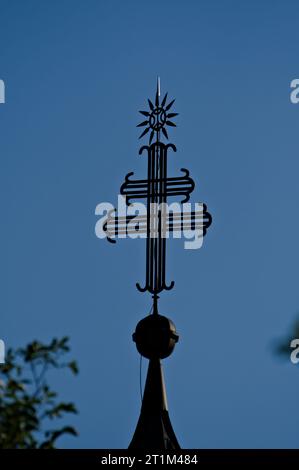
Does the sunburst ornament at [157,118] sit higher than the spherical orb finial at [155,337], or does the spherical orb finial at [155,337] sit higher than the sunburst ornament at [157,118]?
the sunburst ornament at [157,118]

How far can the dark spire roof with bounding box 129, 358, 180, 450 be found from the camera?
7.39m

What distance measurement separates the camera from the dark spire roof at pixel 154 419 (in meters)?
7.39

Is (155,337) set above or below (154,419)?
above

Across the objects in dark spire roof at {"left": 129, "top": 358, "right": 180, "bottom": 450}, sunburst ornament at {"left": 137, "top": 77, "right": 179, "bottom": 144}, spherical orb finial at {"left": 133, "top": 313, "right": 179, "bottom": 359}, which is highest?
sunburst ornament at {"left": 137, "top": 77, "right": 179, "bottom": 144}

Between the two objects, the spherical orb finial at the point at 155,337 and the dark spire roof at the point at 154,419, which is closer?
the dark spire roof at the point at 154,419

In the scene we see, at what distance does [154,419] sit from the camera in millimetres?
7598

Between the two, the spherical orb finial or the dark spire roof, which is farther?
the spherical orb finial

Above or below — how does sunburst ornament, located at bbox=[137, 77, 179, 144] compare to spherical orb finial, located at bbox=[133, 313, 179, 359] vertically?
above

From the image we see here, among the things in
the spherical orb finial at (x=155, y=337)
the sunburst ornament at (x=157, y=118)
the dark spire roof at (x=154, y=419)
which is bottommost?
the dark spire roof at (x=154, y=419)

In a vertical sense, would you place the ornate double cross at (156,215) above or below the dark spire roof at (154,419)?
above

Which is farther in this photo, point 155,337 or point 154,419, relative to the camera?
point 155,337

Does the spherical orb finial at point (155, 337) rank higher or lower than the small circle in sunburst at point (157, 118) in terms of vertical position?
lower
